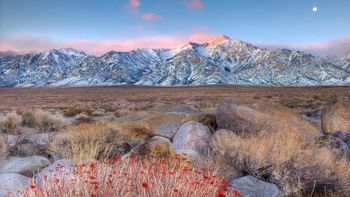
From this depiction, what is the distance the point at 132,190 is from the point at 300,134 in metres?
6.93

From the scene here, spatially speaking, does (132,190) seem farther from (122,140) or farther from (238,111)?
(238,111)

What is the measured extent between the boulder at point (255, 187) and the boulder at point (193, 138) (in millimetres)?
2634

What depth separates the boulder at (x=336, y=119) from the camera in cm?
1310

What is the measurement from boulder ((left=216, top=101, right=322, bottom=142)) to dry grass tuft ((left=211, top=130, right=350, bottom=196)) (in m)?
2.36

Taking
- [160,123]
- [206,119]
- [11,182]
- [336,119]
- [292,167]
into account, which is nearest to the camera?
[11,182]

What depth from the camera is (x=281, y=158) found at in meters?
7.21

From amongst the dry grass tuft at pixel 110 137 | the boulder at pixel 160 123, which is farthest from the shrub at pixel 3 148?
the boulder at pixel 160 123

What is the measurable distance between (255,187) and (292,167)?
1151 millimetres

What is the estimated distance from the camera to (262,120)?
10.8m

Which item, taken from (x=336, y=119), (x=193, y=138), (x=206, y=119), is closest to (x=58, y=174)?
(x=193, y=138)

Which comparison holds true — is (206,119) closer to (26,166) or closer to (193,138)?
(193,138)

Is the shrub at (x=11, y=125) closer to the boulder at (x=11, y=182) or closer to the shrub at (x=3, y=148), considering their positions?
Answer: the shrub at (x=3, y=148)

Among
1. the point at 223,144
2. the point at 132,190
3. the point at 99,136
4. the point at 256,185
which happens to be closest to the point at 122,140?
the point at 99,136

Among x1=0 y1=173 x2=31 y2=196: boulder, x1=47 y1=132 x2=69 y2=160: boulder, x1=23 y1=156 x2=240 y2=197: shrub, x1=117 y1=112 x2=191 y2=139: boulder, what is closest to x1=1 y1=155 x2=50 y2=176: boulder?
x1=0 y1=173 x2=31 y2=196: boulder
